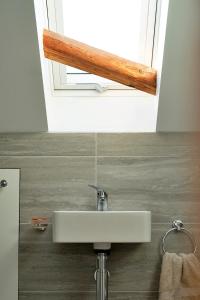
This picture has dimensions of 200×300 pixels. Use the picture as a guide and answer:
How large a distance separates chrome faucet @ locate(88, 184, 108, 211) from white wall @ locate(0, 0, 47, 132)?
519 mm

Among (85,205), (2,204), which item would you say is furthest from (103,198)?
(2,204)

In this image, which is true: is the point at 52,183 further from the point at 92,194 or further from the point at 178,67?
the point at 178,67

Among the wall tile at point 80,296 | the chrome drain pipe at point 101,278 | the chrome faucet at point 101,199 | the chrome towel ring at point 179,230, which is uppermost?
the chrome faucet at point 101,199

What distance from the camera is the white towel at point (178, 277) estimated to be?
229cm

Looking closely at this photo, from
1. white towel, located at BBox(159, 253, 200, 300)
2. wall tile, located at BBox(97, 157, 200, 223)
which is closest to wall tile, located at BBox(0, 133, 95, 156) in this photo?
wall tile, located at BBox(97, 157, 200, 223)

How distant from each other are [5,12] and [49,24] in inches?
21.4

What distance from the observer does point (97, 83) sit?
271 cm

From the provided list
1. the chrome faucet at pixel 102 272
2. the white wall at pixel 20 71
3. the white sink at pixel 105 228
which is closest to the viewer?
the white wall at pixel 20 71

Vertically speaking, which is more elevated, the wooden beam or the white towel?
the wooden beam

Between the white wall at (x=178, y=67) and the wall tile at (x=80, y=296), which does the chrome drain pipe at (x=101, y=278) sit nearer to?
the wall tile at (x=80, y=296)

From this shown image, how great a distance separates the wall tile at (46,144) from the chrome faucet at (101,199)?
0.26 metres

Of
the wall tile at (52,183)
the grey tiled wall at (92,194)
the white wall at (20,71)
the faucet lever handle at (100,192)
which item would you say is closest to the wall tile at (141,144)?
the grey tiled wall at (92,194)

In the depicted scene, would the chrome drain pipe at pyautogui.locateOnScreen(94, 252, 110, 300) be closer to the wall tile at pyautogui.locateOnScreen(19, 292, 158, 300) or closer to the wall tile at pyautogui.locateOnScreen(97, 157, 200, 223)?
the wall tile at pyautogui.locateOnScreen(19, 292, 158, 300)

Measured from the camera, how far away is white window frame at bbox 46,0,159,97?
8.09 feet
